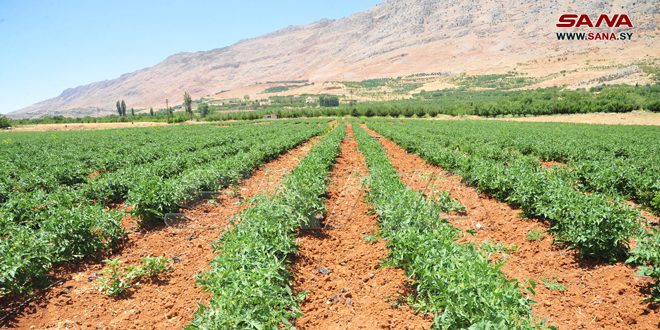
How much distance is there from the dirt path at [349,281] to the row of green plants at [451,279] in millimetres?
317

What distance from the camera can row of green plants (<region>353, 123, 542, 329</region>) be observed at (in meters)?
3.59

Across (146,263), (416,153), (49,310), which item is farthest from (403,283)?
(416,153)

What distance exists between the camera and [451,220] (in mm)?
8742

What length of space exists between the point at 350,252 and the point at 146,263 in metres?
3.81

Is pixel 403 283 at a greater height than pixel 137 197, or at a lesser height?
lesser

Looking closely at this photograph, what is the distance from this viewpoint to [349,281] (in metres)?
5.97

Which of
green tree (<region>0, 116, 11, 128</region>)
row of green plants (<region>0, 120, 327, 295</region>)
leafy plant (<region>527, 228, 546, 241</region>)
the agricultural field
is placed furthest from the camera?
green tree (<region>0, 116, 11, 128</region>)

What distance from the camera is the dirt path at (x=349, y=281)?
4793 mm

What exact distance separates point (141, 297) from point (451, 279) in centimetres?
466

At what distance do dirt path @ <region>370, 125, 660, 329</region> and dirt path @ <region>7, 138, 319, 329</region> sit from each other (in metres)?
5.30

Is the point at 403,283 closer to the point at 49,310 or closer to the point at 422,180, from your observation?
the point at 49,310

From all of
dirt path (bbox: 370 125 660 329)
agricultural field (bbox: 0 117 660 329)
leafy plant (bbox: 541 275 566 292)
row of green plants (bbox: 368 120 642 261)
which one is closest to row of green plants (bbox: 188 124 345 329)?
agricultural field (bbox: 0 117 660 329)

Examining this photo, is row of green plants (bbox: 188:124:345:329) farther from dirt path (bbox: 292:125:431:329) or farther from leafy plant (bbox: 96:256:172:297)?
leafy plant (bbox: 96:256:172:297)

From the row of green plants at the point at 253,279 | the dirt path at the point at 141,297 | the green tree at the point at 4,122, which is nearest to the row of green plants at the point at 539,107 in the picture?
the green tree at the point at 4,122
